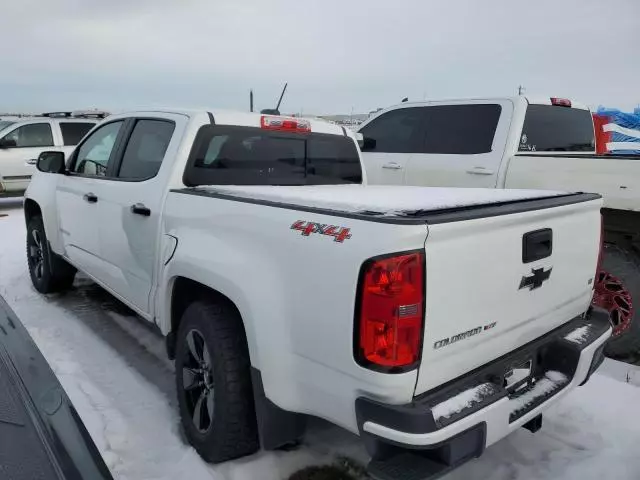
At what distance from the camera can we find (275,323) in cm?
213

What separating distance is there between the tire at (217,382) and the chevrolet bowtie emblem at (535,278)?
1.29 meters

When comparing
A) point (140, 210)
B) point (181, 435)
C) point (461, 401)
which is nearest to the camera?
point (461, 401)

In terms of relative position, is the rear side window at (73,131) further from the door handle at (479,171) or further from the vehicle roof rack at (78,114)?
the door handle at (479,171)

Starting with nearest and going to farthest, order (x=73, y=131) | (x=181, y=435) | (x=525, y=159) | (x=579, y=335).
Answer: (x=579, y=335) < (x=181, y=435) < (x=525, y=159) < (x=73, y=131)

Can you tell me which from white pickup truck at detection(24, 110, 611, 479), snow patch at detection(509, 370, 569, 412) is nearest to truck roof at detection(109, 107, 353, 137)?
white pickup truck at detection(24, 110, 611, 479)

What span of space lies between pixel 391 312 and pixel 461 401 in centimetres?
46

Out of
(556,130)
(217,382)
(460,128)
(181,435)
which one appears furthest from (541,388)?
(556,130)

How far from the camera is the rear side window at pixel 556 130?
212 inches

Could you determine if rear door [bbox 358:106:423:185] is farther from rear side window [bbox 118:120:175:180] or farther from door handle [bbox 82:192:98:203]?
door handle [bbox 82:192:98:203]

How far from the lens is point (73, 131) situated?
37.8 feet

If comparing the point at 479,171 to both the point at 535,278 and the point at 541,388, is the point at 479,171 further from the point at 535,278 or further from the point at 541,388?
the point at 541,388

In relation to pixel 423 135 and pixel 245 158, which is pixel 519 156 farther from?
pixel 245 158

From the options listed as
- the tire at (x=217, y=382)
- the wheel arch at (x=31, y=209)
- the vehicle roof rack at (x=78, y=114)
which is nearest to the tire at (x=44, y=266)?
the wheel arch at (x=31, y=209)

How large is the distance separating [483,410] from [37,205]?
4867mm
